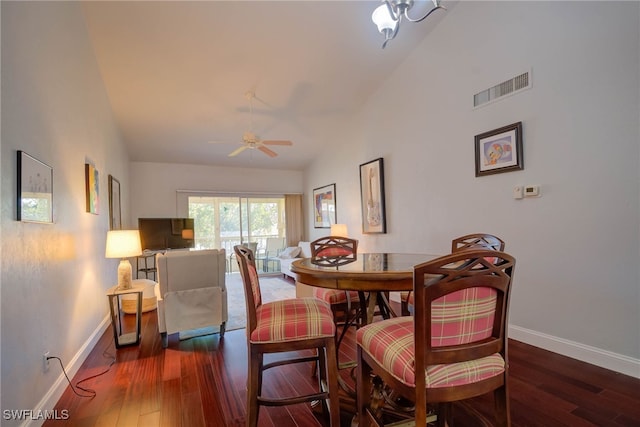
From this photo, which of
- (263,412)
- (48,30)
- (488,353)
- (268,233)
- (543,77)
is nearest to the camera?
(488,353)

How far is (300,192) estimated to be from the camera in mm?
7352

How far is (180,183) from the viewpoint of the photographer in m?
6.26

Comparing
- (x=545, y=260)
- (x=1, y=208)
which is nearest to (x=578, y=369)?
(x=545, y=260)

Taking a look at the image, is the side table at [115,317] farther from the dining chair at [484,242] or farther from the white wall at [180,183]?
the white wall at [180,183]

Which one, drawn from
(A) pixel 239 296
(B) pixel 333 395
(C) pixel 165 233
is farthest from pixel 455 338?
(C) pixel 165 233

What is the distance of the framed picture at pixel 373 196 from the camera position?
4438mm

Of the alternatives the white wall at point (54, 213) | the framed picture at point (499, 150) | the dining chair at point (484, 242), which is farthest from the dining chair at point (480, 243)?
the white wall at point (54, 213)

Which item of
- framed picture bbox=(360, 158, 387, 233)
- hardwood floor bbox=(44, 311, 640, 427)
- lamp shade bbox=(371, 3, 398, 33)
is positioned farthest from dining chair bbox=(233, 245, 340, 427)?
framed picture bbox=(360, 158, 387, 233)

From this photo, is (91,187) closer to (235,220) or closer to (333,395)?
(333,395)

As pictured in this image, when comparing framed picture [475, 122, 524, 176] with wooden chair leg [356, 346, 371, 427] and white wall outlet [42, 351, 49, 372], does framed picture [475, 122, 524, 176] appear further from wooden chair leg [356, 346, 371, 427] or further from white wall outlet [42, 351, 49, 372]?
white wall outlet [42, 351, 49, 372]

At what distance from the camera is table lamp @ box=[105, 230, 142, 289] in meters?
2.76

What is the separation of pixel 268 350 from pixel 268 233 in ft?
19.2

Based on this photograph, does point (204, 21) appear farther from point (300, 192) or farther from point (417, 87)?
point (300, 192)

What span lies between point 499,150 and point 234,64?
3.08 meters
